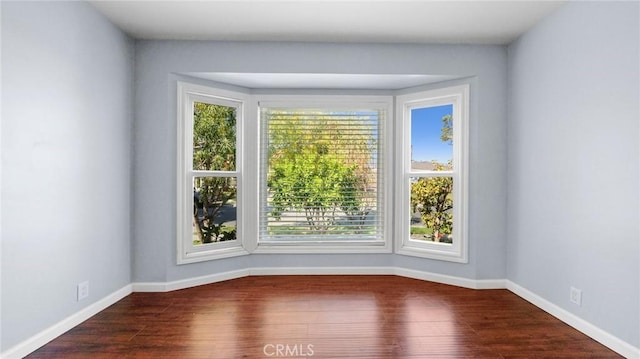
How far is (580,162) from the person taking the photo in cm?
279

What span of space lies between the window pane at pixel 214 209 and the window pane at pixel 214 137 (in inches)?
6.5

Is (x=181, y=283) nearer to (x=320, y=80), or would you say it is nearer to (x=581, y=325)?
(x=320, y=80)

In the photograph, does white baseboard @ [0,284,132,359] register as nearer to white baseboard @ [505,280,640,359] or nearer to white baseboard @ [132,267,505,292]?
white baseboard @ [132,267,505,292]

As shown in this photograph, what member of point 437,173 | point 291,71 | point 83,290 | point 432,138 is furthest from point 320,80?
point 83,290

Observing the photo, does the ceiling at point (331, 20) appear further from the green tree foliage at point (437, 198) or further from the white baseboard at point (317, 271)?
the white baseboard at point (317, 271)

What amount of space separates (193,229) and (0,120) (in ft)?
6.72

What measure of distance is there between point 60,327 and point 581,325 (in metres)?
3.77

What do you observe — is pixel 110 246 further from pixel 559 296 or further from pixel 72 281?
pixel 559 296

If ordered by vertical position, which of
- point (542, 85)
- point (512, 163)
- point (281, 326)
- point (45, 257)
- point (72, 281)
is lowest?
point (281, 326)

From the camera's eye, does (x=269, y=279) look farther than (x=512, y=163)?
Yes

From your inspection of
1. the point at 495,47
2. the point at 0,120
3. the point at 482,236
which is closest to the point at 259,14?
the point at 0,120

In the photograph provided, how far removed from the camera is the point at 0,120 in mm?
2160

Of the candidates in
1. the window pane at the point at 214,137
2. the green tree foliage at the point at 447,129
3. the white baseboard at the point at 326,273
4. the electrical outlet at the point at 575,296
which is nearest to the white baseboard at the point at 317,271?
the white baseboard at the point at 326,273

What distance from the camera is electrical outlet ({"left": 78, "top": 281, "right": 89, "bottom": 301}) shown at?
9.53ft
